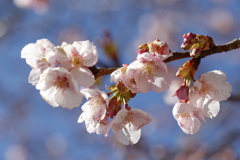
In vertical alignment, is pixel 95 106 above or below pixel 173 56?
below

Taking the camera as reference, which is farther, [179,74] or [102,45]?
[102,45]

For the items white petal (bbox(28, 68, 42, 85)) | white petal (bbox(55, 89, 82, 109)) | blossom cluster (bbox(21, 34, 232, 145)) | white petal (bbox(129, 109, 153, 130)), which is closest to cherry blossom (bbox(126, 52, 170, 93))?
blossom cluster (bbox(21, 34, 232, 145))

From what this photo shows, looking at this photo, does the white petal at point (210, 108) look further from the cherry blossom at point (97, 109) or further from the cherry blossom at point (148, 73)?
the cherry blossom at point (97, 109)

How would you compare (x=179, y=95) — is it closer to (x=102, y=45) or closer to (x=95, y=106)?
(x=95, y=106)

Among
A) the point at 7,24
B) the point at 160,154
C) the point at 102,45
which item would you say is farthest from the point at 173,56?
the point at 7,24

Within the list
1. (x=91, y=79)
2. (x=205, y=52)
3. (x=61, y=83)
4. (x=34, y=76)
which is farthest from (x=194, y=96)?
(x=34, y=76)

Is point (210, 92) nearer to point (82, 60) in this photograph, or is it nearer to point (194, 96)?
point (194, 96)

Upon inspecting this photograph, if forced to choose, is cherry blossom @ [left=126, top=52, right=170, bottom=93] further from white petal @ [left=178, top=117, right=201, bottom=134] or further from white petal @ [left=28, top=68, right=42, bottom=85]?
white petal @ [left=28, top=68, right=42, bottom=85]
